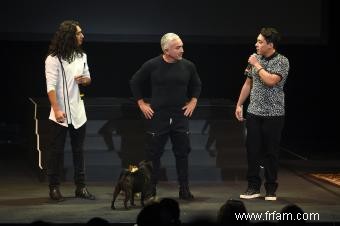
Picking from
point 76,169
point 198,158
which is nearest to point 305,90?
point 198,158

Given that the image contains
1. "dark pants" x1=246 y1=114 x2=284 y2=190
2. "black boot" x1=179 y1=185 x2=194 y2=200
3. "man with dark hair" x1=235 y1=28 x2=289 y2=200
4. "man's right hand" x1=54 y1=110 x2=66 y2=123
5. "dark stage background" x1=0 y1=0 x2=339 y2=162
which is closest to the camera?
"man's right hand" x1=54 y1=110 x2=66 y2=123

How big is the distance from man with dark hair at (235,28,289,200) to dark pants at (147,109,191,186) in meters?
0.51

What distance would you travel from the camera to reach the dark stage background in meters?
10.4

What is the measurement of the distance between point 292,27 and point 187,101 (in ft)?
11.9

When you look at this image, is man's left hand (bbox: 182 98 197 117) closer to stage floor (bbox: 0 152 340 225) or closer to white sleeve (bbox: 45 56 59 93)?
stage floor (bbox: 0 152 340 225)

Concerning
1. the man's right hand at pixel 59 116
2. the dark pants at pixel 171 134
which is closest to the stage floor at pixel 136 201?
the dark pants at pixel 171 134

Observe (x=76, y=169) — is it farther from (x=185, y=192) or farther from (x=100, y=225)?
(x=100, y=225)

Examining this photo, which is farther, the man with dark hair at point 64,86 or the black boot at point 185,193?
the black boot at point 185,193

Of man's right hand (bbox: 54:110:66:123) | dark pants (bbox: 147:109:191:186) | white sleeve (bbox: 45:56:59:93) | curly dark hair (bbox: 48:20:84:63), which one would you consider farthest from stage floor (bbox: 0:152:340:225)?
curly dark hair (bbox: 48:20:84:63)

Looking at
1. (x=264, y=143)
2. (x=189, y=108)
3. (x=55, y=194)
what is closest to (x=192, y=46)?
(x=189, y=108)

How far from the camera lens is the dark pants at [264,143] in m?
7.09

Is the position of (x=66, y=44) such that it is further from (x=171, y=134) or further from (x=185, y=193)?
(x=185, y=193)

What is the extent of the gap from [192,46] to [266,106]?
4.07 metres

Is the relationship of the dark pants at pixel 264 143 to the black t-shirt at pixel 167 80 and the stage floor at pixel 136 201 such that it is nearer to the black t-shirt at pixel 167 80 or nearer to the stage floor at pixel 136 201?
the stage floor at pixel 136 201
